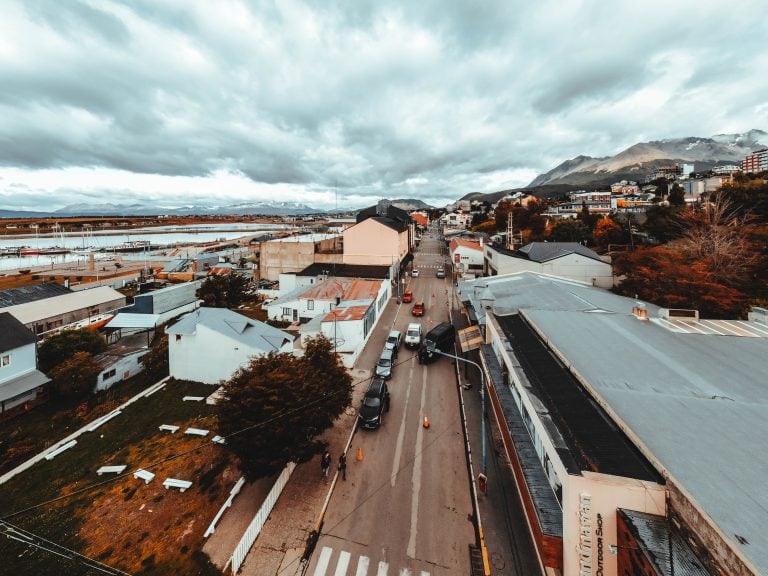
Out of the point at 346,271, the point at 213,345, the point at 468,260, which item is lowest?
the point at 213,345

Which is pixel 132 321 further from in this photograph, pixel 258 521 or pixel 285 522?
pixel 285 522

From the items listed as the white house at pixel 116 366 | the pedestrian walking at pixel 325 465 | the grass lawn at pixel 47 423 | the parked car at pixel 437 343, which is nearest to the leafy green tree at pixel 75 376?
the white house at pixel 116 366

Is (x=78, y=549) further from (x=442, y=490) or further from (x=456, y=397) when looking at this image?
(x=456, y=397)

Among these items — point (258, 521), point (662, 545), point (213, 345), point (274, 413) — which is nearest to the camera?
point (662, 545)

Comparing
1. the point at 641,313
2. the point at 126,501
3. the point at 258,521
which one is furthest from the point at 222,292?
the point at 641,313

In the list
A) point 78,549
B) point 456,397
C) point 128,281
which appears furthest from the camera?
point 128,281

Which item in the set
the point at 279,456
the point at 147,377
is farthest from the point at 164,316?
the point at 279,456

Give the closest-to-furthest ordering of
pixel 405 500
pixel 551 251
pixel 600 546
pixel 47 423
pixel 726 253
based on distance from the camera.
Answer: pixel 600 546 < pixel 405 500 < pixel 47 423 < pixel 726 253 < pixel 551 251

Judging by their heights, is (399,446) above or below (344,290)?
below
